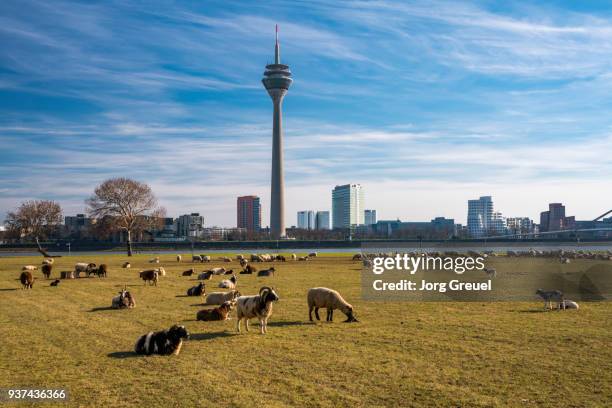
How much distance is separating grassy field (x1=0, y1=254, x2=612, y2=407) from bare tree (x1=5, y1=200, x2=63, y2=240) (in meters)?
108

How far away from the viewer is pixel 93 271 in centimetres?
4381

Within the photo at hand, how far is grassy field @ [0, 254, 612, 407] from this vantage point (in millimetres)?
11219

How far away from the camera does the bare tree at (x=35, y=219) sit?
120375mm

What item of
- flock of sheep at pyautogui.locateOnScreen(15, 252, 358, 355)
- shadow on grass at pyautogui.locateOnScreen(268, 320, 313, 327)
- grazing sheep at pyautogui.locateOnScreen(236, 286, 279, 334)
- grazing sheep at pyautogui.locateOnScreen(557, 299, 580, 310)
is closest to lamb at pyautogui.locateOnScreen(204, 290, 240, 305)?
flock of sheep at pyautogui.locateOnScreen(15, 252, 358, 355)

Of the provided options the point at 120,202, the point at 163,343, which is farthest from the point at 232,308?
the point at 120,202

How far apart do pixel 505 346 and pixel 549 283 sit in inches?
798

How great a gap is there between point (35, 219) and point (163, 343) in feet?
393

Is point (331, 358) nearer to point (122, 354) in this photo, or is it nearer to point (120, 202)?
point (122, 354)

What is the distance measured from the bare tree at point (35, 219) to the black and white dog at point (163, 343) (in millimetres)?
116183

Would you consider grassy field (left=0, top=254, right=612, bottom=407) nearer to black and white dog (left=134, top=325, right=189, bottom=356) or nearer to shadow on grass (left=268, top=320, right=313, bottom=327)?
shadow on grass (left=268, top=320, right=313, bottom=327)

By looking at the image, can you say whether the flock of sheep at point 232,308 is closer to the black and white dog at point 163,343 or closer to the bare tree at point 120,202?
the black and white dog at point 163,343

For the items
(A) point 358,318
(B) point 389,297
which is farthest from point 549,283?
(A) point 358,318

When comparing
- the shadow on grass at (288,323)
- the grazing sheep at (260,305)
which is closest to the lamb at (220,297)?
the shadow on grass at (288,323)

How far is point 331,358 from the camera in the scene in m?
14.2
